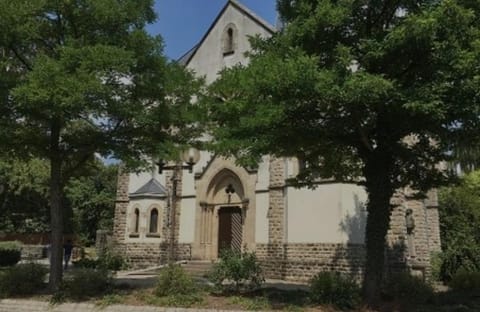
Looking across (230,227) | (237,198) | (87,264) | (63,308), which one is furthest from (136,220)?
(63,308)

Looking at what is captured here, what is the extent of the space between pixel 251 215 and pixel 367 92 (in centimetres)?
1312

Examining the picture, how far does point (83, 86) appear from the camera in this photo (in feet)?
34.3

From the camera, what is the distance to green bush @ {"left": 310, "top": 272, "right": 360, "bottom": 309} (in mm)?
10516

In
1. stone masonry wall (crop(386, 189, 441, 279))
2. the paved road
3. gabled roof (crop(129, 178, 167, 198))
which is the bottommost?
the paved road

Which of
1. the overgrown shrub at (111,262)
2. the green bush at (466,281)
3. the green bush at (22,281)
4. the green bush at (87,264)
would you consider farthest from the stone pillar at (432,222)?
the green bush at (22,281)

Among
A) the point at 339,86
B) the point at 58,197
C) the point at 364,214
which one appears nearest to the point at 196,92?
the point at 58,197

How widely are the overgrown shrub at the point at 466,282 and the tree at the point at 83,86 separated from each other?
9.32 metres

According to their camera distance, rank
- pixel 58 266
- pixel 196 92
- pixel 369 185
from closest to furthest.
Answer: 1. pixel 369 185
2. pixel 58 266
3. pixel 196 92

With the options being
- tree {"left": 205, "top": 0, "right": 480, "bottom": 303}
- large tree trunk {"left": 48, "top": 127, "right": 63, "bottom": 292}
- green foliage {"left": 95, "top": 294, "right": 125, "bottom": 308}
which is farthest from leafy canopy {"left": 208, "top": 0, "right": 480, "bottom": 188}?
large tree trunk {"left": 48, "top": 127, "right": 63, "bottom": 292}

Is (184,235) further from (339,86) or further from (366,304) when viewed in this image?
(339,86)

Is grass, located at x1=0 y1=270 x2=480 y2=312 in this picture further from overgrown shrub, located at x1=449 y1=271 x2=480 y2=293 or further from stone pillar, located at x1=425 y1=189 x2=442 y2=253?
stone pillar, located at x1=425 y1=189 x2=442 y2=253

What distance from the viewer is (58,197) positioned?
1303 centimetres

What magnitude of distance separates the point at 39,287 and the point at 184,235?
10.4 metres

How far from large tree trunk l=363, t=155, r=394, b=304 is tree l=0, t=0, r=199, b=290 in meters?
5.18
